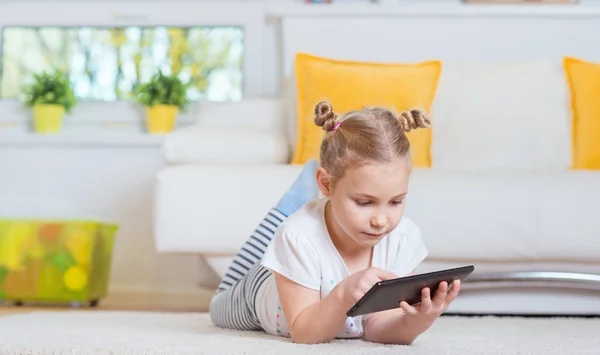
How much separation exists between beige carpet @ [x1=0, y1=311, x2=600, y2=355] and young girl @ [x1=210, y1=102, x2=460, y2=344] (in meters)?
0.04

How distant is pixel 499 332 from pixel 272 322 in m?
0.46

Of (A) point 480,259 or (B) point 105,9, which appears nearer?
(A) point 480,259

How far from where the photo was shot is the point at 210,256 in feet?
6.84

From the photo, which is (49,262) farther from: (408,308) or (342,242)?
(408,308)

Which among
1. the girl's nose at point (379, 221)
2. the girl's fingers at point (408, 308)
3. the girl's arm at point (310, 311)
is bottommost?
the girl's arm at point (310, 311)

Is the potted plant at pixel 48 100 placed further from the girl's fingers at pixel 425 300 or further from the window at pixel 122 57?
the girl's fingers at pixel 425 300

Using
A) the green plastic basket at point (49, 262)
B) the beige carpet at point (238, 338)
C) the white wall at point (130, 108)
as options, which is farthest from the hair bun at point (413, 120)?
the white wall at point (130, 108)

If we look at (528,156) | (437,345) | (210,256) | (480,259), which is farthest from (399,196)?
(528,156)

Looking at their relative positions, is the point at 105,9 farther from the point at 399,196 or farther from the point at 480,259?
the point at 399,196

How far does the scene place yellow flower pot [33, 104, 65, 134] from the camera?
3.14 m

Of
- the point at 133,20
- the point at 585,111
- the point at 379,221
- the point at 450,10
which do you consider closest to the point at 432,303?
the point at 379,221

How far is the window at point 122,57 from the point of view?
3.35 meters

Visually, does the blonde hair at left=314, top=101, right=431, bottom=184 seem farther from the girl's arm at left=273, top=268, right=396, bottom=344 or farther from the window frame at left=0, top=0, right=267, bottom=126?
the window frame at left=0, top=0, right=267, bottom=126

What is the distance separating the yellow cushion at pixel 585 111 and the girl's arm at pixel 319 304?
1400mm
